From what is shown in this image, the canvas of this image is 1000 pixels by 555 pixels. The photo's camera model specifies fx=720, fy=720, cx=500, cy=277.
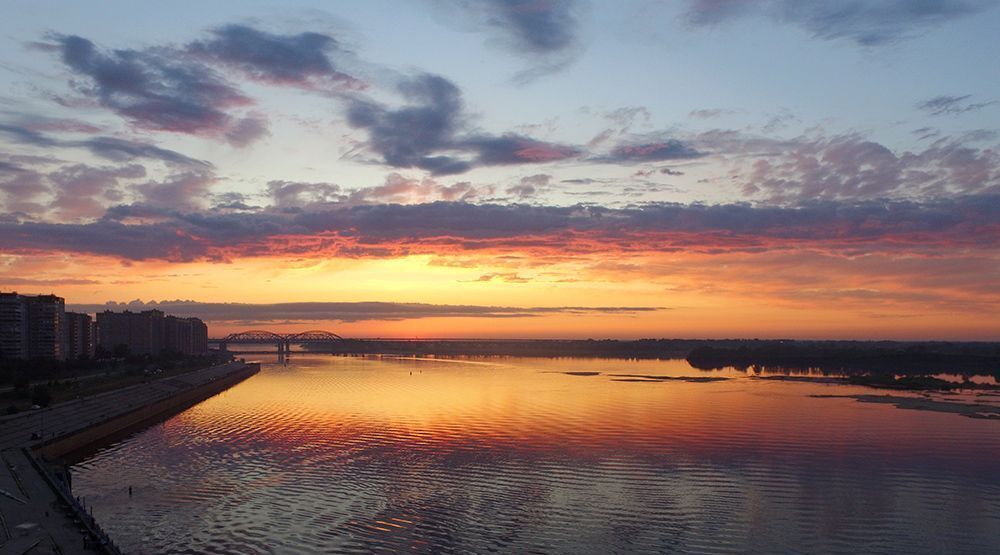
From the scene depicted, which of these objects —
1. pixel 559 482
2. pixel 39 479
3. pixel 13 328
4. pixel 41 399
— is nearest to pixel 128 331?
pixel 13 328

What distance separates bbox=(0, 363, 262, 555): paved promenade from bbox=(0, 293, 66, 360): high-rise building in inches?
2084

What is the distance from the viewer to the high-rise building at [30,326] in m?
116

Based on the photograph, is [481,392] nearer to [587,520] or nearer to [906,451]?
[906,451]

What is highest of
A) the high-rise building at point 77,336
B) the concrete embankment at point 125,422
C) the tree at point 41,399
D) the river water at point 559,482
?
the high-rise building at point 77,336

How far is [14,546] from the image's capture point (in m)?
22.8

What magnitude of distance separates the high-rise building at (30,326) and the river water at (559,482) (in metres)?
72.8

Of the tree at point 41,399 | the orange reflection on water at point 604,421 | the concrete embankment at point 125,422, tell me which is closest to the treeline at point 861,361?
the orange reflection on water at point 604,421

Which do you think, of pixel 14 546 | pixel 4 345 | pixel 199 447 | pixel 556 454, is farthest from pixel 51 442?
pixel 4 345

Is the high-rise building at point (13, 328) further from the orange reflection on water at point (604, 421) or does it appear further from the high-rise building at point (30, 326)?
the orange reflection on water at point (604, 421)

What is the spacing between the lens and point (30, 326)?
123 metres

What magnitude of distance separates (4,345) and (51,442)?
284 feet

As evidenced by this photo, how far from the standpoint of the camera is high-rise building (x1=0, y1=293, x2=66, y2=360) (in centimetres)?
11631

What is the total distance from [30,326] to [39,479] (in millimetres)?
107186

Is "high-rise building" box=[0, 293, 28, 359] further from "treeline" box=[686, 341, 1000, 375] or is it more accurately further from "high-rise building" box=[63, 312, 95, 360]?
"treeline" box=[686, 341, 1000, 375]
